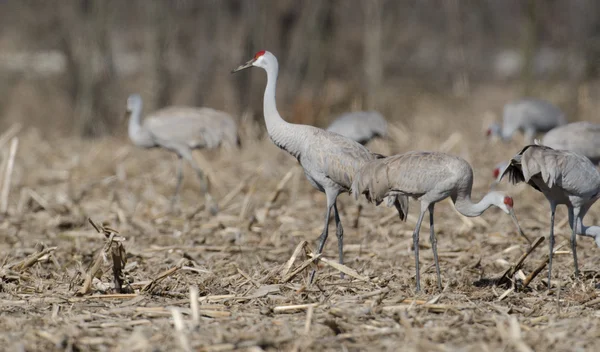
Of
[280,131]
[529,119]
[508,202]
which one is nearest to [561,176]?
[508,202]

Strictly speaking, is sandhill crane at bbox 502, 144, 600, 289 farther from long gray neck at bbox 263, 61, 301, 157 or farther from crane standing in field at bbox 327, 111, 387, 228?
crane standing in field at bbox 327, 111, 387, 228

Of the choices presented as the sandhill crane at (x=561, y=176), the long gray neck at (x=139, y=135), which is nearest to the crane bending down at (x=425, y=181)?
the sandhill crane at (x=561, y=176)

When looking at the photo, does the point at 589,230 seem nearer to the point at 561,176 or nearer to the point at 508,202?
the point at 561,176

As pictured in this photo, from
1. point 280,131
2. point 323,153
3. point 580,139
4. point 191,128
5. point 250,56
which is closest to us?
point 323,153

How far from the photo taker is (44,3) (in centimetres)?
1580

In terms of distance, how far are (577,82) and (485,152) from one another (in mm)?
3914

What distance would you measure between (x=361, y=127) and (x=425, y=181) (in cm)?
450

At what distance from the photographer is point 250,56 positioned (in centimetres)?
1513

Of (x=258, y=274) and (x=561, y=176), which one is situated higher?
(x=561, y=176)

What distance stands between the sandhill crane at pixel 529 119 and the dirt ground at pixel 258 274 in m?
0.61

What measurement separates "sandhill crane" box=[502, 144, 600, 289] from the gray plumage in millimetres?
2071

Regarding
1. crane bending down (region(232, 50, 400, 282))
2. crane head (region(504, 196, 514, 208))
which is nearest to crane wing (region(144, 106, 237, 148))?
crane bending down (region(232, 50, 400, 282))

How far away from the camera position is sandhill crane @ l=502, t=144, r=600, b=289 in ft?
17.5

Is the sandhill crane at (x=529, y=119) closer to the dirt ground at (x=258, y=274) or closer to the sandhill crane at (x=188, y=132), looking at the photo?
the dirt ground at (x=258, y=274)
